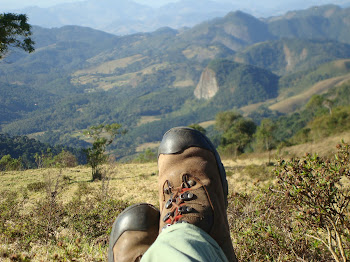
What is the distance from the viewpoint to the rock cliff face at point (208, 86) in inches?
6698

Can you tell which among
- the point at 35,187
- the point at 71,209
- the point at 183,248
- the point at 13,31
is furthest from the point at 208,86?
the point at 183,248

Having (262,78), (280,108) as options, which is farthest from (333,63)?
(280,108)

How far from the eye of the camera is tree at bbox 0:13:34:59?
960 cm

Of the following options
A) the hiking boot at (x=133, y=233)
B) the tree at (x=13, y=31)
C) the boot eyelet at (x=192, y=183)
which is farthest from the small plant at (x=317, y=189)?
the tree at (x=13, y=31)

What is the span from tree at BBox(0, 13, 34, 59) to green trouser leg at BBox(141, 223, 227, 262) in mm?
10667

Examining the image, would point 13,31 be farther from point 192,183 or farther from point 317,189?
point 317,189

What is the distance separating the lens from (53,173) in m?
9.95

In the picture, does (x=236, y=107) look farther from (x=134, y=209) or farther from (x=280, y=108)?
(x=134, y=209)

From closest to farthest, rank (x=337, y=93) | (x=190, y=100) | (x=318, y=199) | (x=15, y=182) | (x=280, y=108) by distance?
(x=318, y=199) → (x=15, y=182) → (x=337, y=93) → (x=280, y=108) → (x=190, y=100)

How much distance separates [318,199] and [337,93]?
354 ft

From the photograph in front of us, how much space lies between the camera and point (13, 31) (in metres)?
10.2

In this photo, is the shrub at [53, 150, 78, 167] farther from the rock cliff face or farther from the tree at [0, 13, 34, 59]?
the rock cliff face

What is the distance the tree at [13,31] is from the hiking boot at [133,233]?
996cm

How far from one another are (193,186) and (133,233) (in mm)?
571
